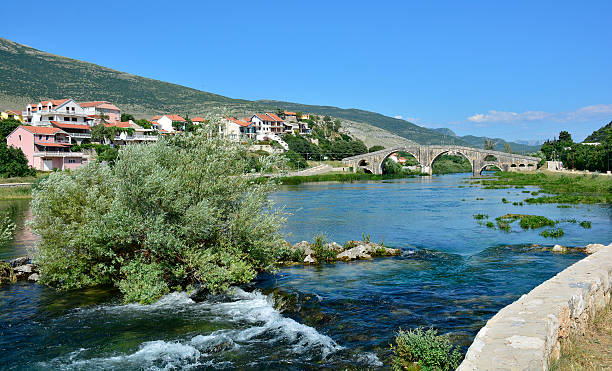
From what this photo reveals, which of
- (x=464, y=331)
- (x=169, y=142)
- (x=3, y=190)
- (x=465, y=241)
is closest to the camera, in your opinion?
(x=464, y=331)

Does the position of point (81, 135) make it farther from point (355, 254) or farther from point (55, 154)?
point (355, 254)

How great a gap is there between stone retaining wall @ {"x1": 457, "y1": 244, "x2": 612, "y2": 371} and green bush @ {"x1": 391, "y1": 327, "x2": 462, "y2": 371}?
144 cm

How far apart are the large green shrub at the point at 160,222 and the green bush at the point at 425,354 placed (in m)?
6.55

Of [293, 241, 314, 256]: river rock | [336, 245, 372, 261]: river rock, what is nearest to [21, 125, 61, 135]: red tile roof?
[293, 241, 314, 256]: river rock

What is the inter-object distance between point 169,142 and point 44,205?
4911mm

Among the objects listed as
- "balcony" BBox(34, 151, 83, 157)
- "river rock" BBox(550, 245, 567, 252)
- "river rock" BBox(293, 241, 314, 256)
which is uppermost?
"balcony" BBox(34, 151, 83, 157)

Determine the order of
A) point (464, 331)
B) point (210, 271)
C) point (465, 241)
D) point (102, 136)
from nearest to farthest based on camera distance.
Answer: point (464, 331)
point (210, 271)
point (465, 241)
point (102, 136)

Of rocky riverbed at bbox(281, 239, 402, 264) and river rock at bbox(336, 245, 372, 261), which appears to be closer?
rocky riverbed at bbox(281, 239, 402, 264)

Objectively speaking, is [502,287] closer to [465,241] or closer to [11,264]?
[465,241]

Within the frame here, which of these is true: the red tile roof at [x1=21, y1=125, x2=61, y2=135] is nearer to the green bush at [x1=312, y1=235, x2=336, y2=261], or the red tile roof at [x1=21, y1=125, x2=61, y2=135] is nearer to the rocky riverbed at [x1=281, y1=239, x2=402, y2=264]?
the rocky riverbed at [x1=281, y1=239, x2=402, y2=264]

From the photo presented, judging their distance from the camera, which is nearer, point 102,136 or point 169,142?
point 169,142

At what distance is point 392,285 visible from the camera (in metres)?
16.0

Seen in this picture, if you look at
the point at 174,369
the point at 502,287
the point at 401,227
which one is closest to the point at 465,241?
the point at 401,227

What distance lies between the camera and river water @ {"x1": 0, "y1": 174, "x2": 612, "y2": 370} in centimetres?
1024
